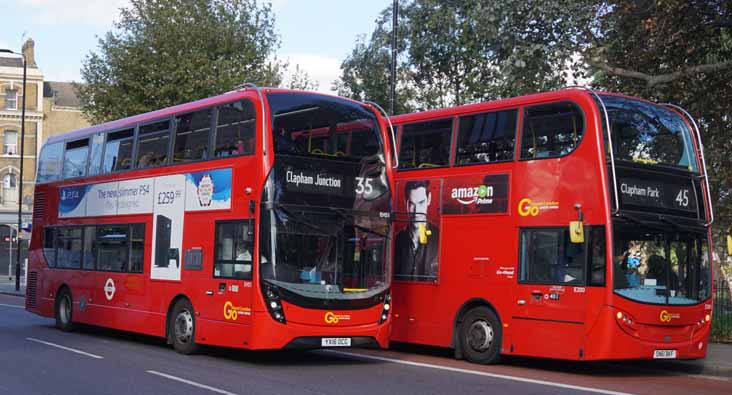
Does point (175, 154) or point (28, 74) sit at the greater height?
point (28, 74)

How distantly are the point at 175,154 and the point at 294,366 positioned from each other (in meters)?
4.81

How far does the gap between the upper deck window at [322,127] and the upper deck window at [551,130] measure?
245 centimetres

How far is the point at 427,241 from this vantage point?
17.7m

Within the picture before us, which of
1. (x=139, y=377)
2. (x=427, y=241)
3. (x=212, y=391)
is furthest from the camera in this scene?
(x=427, y=241)

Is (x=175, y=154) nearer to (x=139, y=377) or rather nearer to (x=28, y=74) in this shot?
(x=139, y=377)

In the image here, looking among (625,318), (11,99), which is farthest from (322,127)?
(11,99)

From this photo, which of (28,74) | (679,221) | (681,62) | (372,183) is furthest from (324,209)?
(28,74)

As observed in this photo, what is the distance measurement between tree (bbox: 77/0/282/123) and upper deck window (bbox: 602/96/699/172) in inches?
855

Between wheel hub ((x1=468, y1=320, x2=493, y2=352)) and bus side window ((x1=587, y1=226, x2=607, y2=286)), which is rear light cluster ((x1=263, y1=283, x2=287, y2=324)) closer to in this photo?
wheel hub ((x1=468, y1=320, x2=493, y2=352))

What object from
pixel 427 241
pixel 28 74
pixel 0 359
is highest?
pixel 28 74

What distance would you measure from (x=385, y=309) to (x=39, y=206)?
11.2 meters

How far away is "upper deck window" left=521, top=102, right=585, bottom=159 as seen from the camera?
15.1m

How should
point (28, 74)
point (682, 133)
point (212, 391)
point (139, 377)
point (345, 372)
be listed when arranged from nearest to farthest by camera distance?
1. point (212, 391)
2. point (139, 377)
3. point (345, 372)
4. point (682, 133)
5. point (28, 74)

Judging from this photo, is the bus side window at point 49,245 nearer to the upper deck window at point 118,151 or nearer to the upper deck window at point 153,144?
the upper deck window at point 118,151
